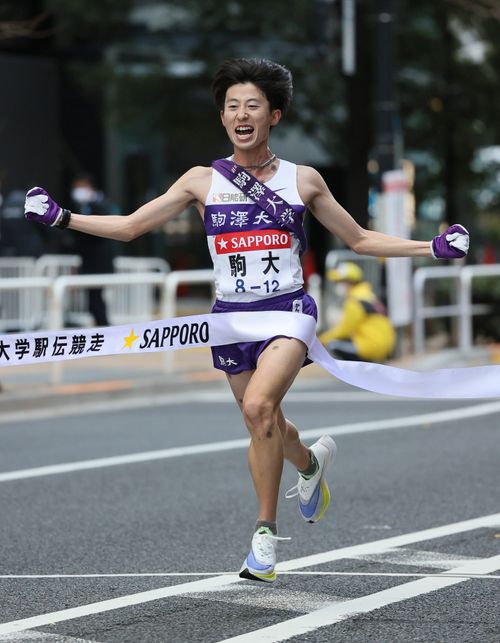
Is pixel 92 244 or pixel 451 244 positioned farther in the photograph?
pixel 92 244

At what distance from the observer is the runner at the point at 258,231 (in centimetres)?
607

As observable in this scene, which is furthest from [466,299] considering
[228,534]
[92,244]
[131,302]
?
Answer: [228,534]

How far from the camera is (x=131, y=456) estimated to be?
36.1 ft

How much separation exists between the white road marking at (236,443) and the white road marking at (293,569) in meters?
3.15

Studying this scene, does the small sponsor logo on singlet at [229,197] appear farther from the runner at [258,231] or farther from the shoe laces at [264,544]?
the shoe laces at [264,544]

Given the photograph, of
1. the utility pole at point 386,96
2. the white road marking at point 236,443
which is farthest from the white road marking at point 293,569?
the utility pole at point 386,96

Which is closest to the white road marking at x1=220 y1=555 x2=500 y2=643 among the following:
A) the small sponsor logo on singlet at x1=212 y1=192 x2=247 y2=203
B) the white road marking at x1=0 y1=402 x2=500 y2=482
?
the small sponsor logo on singlet at x1=212 y1=192 x2=247 y2=203

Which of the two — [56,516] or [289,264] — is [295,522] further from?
[289,264]

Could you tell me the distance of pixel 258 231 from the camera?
20.1ft

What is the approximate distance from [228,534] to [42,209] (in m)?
2.48

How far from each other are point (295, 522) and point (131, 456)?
2847mm

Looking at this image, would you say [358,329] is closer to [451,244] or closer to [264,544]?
[451,244]

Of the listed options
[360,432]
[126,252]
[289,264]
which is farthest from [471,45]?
[289,264]

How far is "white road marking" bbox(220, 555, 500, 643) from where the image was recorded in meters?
5.51
